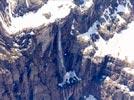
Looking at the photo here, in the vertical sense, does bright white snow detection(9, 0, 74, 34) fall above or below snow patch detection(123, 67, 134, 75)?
above

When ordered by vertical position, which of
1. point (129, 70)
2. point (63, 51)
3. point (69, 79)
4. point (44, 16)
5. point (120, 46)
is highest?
point (44, 16)

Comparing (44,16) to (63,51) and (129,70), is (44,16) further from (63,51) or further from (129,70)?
(129,70)

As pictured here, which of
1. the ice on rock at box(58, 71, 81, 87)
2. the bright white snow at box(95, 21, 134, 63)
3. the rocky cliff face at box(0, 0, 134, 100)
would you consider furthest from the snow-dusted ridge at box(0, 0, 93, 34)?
the ice on rock at box(58, 71, 81, 87)

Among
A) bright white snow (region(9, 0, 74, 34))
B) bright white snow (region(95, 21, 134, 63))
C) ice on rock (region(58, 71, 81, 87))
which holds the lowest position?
ice on rock (region(58, 71, 81, 87))

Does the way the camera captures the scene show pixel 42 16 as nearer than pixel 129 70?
Yes

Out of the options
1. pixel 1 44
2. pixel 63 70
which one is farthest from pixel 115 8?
pixel 1 44

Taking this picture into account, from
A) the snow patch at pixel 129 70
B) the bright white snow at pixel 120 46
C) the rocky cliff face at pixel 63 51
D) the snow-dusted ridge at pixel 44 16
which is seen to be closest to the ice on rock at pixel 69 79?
the rocky cliff face at pixel 63 51

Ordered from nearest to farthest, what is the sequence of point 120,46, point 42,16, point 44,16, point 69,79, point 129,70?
1. point 42,16
2. point 44,16
3. point 129,70
4. point 69,79
5. point 120,46

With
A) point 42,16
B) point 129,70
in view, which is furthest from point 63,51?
point 129,70

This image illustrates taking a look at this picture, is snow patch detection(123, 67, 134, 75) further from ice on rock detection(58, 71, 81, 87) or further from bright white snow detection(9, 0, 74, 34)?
bright white snow detection(9, 0, 74, 34)

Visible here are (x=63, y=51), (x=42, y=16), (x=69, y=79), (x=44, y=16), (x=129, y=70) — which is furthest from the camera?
(x=69, y=79)
